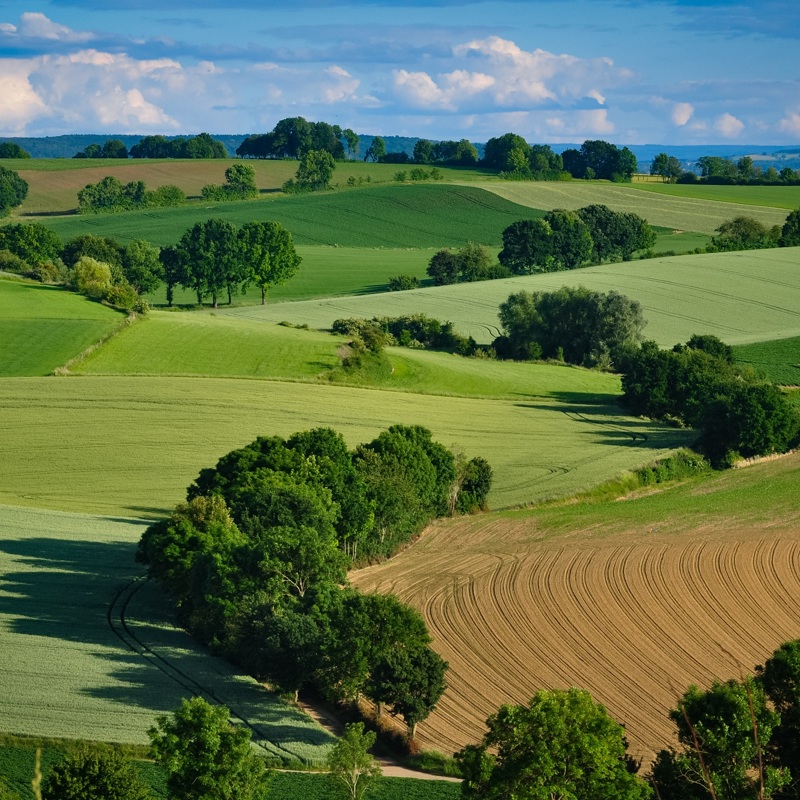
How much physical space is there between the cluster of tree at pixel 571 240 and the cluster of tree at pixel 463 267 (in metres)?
3.77

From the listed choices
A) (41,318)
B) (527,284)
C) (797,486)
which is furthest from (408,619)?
(527,284)

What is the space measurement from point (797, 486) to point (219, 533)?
30.0 metres

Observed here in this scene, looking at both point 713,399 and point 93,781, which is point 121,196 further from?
point 93,781

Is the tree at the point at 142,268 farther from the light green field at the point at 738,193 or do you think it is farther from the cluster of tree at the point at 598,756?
the cluster of tree at the point at 598,756

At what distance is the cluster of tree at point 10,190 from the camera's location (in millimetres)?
165375

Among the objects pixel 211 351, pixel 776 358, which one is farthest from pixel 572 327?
pixel 211 351

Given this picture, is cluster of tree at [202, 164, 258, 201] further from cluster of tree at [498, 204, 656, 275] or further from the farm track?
the farm track

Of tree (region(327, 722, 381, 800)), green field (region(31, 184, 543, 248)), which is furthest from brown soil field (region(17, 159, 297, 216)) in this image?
tree (region(327, 722, 381, 800))

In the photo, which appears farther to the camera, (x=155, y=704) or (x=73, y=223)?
(x=73, y=223)

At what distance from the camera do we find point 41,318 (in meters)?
82.9

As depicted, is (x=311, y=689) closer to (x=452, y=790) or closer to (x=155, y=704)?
(x=155, y=704)

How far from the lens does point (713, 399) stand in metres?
68.2

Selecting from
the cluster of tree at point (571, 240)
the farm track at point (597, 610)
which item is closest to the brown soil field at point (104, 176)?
the cluster of tree at point (571, 240)

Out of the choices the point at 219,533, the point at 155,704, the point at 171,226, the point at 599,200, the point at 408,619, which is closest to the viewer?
the point at 155,704
